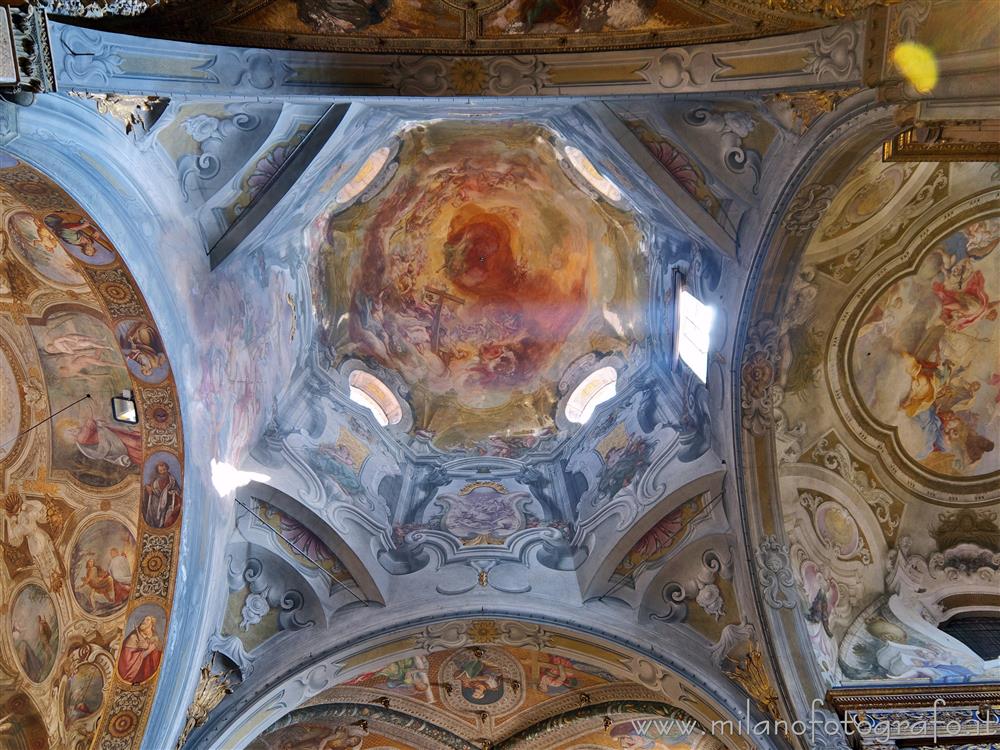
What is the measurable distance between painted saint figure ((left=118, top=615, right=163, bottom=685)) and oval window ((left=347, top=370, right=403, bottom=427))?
5.82 metres

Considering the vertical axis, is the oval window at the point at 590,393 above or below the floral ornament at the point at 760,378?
above

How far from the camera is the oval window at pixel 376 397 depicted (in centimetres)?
1619

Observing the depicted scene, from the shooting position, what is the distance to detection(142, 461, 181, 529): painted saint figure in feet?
38.1

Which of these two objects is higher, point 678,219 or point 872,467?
point 678,219

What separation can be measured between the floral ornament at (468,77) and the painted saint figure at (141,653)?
27.4 ft

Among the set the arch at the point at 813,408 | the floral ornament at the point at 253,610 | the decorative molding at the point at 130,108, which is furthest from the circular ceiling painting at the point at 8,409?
the arch at the point at 813,408

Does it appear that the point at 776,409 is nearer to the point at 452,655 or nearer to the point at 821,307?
the point at 821,307

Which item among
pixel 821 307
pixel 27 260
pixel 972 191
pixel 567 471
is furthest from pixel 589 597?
pixel 27 260

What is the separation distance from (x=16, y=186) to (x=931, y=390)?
1308cm

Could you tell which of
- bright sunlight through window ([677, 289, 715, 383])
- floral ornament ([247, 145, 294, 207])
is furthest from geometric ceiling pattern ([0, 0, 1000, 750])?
bright sunlight through window ([677, 289, 715, 383])

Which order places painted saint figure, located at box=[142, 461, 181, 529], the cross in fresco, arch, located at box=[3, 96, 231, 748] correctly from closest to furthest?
arch, located at box=[3, 96, 231, 748], painted saint figure, located at box=[142, 461, 181, 529], the cross in fresco

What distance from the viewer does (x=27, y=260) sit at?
36.1 ft

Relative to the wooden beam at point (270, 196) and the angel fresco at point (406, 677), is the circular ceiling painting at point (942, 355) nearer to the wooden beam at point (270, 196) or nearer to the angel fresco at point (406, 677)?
the wooden beam at point (270, 196)

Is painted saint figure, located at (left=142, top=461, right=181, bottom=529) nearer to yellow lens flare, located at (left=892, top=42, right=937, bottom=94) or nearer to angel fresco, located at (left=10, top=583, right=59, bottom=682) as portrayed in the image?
angel fresco, located at (left=10, top=583, right=59, bottom=682)
